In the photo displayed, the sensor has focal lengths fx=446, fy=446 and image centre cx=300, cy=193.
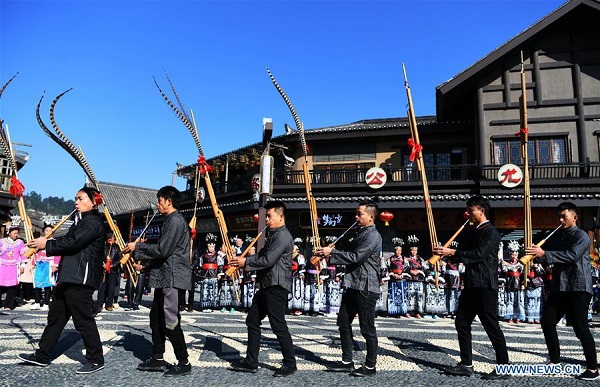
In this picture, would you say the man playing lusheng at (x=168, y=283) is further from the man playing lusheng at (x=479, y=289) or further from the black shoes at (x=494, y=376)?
the black shoes at (x=494, y=376)

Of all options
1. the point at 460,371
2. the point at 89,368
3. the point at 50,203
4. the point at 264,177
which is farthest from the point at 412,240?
the point at 50,203

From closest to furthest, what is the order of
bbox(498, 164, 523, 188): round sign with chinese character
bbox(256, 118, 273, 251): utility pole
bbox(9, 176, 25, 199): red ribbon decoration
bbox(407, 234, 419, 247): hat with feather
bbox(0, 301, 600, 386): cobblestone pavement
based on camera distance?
bbox(0, 301, 600, 386): cobblestone pavement < bbox(9, 176, 25, 199): red ribbon decoration < bbox(256, 118, 273, 251): utility pole < bbox(498, 164, 523, 188): round sign with chinese character < bbox(407, 234, 419, 247): hat with feather

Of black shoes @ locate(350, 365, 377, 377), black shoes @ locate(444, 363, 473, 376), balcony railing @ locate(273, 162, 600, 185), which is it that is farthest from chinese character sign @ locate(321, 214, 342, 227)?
black shoes @ locate(350, 365, 377, 377)

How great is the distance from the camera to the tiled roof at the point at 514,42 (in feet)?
58.4

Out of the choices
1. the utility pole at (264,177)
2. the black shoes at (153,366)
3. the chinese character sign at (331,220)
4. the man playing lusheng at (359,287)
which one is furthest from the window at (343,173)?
the black shoes at (153,366)

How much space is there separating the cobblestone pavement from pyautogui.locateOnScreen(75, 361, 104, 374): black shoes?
0.06 metres

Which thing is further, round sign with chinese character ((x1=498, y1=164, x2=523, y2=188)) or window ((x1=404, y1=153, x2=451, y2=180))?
window ((x1=404, y1=153, x2=451, y2=180))

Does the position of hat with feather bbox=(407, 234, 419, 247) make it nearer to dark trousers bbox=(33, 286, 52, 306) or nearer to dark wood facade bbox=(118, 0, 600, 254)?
dark wood facade bbox=(118, 0, 600, 254)

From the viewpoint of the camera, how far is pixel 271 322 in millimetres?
4812

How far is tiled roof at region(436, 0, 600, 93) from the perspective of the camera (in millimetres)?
17797

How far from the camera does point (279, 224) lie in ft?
17.4

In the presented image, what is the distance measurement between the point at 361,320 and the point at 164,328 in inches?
83.1

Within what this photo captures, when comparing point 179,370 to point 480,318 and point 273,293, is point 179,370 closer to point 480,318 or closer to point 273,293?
point 273,293

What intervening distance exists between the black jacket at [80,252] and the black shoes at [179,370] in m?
1.30
